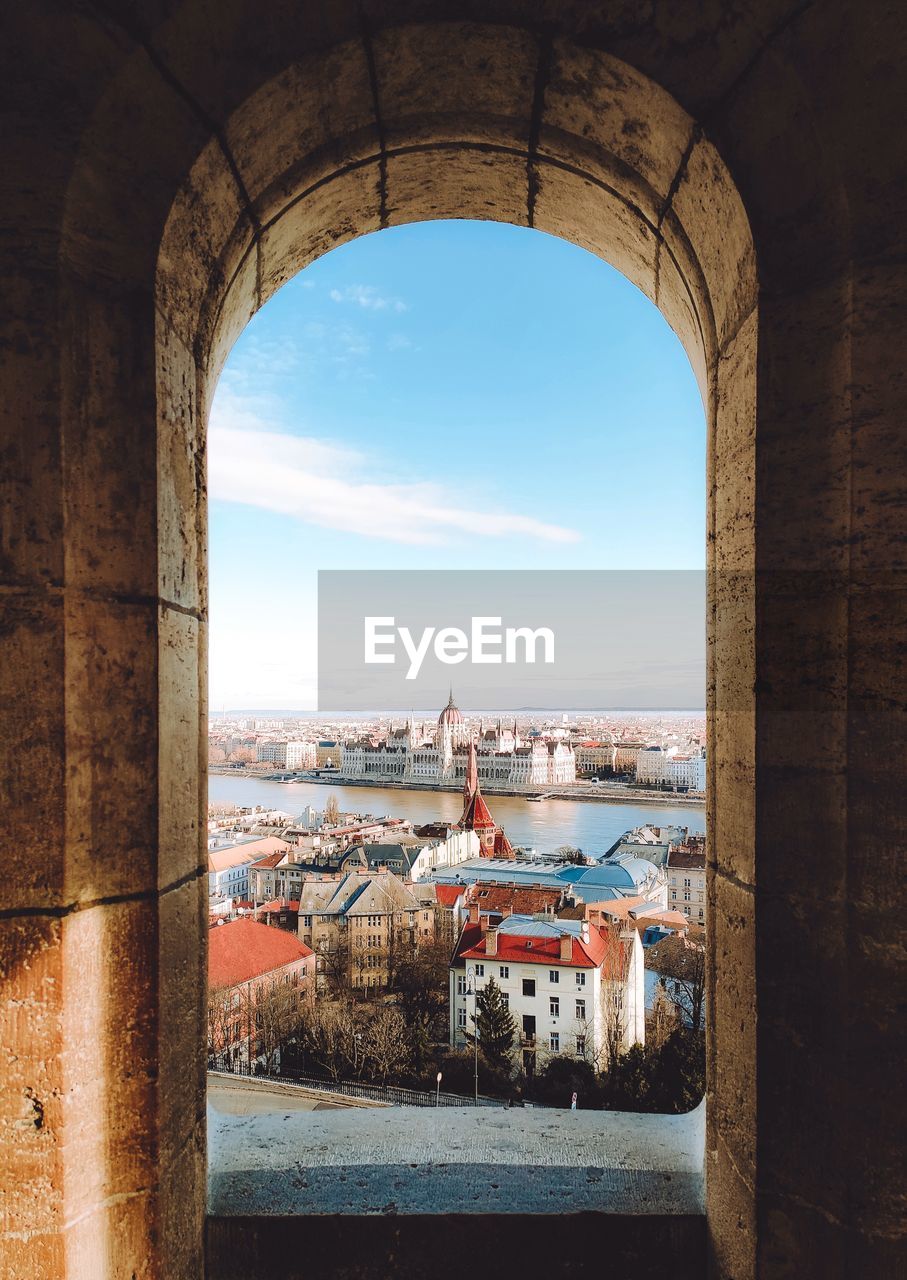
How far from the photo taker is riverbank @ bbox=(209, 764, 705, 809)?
42.2m

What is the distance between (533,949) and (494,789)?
162 ft

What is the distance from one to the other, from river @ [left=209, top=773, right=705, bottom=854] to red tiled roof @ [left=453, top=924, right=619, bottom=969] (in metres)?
15.9

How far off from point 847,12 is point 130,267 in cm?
131

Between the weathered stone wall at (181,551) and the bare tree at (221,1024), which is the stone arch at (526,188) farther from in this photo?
the bare tree at (221,1024)

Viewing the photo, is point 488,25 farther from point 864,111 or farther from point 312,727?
point 312,727

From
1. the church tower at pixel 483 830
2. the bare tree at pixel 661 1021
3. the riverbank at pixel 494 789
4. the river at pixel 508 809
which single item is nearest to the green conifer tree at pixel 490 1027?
the bare tree at pixel 661 1021

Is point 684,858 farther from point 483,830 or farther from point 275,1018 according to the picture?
point 483,830

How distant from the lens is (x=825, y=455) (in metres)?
1.33

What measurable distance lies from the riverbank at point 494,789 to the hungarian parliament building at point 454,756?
1.51 m

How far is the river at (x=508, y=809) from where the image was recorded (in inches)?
1358

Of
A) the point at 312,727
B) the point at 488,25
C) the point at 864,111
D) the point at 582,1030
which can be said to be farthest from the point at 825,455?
the point at 312,727

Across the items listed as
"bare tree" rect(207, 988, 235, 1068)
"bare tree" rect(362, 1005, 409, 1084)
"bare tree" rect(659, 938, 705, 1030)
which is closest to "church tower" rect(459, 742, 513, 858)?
"bare tree" rect(659, 938, 705, 1030)

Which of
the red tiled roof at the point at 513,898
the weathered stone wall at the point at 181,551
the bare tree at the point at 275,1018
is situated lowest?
the red tiled roof at the point at 513,898

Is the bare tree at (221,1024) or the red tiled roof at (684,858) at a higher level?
the bare tree at (221,1024)
